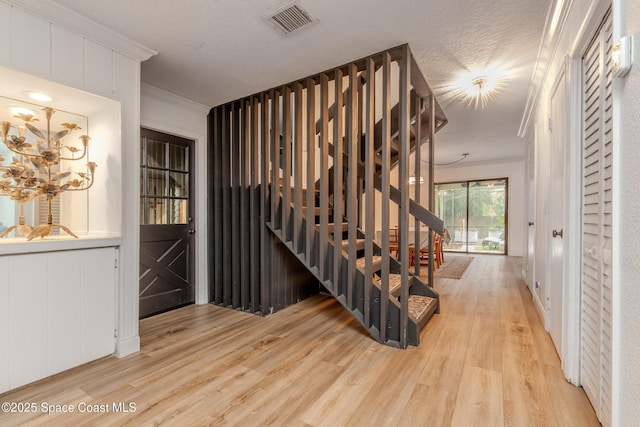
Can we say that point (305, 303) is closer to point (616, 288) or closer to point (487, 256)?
point (616, 288)

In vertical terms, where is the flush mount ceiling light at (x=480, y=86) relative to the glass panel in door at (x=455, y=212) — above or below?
above

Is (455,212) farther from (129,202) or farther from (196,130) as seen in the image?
(129,202)

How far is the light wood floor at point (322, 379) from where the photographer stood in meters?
1.52

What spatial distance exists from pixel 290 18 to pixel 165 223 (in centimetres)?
250

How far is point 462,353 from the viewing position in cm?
220

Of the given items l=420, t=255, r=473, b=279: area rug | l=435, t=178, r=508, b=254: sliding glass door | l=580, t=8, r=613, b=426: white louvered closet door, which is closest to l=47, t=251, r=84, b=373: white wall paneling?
l=580, t=8, r=613, b=426: white louvered closet door

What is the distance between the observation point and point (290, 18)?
6.60ft

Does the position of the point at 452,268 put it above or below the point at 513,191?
below

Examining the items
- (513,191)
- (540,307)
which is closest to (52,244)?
(540,307)

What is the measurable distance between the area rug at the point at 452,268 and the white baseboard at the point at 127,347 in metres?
4.22

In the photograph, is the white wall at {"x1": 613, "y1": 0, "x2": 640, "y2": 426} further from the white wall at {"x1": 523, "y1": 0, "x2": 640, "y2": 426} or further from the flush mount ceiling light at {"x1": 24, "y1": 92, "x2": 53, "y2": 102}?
the flush mount ceiling light at {"x1": 24, "y1": 92, "x2": 53, "y2": 102}

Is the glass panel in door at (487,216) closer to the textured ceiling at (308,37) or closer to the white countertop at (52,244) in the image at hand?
the textured ceiling at (308,37)

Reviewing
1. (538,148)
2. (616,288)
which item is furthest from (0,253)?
(538,148)

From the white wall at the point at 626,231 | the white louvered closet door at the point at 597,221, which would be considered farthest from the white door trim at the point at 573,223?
the white wall at the point at 626,231
